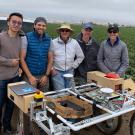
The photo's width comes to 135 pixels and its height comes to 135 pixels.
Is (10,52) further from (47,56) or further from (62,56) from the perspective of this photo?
(62,56)

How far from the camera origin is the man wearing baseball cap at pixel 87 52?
5.22 metres

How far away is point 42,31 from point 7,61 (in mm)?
718

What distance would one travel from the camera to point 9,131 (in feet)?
15.0

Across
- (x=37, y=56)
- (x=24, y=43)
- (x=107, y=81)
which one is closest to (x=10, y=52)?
(x=24, y=43)

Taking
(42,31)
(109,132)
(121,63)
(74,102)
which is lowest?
(109,132)

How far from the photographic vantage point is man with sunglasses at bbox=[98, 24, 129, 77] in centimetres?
515

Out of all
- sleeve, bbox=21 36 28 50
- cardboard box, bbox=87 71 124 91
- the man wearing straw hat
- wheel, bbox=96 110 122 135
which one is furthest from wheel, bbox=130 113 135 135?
sleeve, bbox=21 36 28 50

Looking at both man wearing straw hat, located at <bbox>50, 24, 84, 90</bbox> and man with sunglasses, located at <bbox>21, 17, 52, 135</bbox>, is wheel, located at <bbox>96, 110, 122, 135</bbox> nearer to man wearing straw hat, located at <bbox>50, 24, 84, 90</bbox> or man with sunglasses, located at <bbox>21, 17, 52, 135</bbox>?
man wearing straw hat, located at <bbox>50, 24, 84, 90</bbox>

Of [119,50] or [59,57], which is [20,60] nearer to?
[59,57]

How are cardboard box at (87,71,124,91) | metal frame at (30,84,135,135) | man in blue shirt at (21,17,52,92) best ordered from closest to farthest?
metal frame at (30,84,135,135), cardboard box at (87,71,124,91), man in blue shirt at (21,17,52,92)

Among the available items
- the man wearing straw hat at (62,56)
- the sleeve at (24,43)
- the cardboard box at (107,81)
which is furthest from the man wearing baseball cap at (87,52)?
the sleeve at (24,43)

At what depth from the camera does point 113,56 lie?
5.16 meters

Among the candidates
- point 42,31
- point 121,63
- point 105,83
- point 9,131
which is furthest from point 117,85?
point 9,131

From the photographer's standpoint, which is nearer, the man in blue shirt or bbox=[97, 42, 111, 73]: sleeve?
the man in blue shirt
